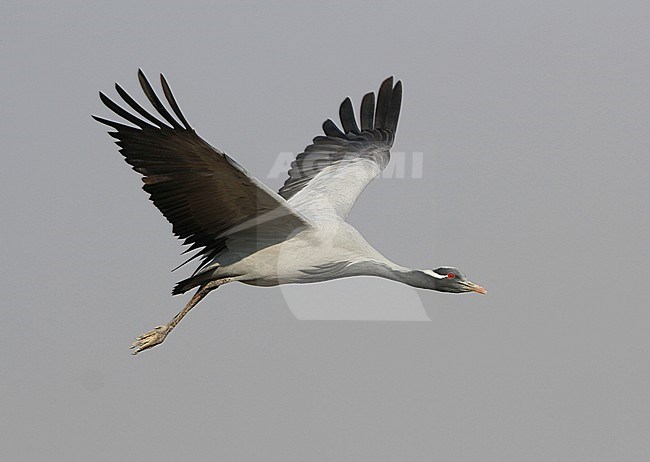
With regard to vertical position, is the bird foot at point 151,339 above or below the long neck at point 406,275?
below

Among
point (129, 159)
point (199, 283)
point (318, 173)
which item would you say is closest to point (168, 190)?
point (129, 159)

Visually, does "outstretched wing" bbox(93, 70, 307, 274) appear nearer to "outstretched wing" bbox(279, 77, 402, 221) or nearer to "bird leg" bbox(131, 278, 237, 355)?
"bird leg" bbox(131, 278, 237, 355)

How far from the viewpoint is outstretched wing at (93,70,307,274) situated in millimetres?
12016

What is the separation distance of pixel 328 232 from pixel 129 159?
2.49 meters

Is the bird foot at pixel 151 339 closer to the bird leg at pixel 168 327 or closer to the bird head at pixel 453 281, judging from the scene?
the bird leg at pixel 168 327

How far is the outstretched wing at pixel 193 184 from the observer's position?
1202 centimetres

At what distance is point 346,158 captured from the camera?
17.3 m

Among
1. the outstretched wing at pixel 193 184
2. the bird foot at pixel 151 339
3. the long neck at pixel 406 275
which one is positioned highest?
the outstretched wing at pixel 193 184

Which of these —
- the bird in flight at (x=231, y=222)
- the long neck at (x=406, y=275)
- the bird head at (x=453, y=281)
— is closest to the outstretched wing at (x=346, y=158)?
the bird in flight at (x=231, y=222)

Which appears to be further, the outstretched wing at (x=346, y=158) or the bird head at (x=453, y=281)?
the outstretched wing at (x=346, y=158)

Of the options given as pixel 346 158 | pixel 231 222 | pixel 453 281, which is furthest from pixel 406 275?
pixel 346 158

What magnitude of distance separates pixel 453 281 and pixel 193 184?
3093 mm

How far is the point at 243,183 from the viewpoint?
1230 cm

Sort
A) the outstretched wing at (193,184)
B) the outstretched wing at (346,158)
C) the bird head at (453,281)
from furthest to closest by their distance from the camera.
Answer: the outstretched wing at (346,158) < the bird head at (453,281) < the outstretched wing at (193,184)
